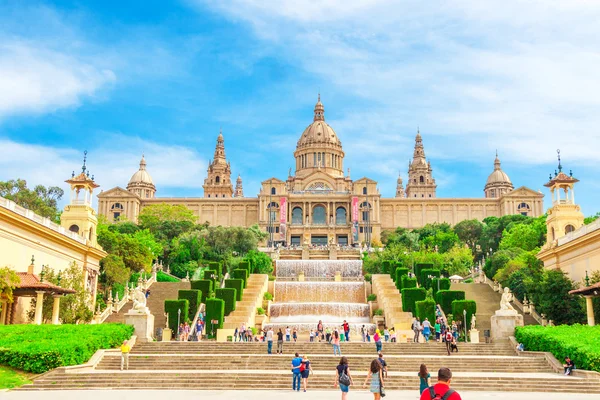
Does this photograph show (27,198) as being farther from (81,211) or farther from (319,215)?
(319,215)

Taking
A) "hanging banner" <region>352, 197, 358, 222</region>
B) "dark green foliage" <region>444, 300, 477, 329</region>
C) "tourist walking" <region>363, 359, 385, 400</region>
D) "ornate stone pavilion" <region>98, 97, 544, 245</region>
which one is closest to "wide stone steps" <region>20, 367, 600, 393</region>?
"tourist walking" <region>363, 359, 385, 400</region>

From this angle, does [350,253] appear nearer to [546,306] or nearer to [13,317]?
[546,306]

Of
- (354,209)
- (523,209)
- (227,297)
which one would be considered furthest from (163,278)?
(523,209)

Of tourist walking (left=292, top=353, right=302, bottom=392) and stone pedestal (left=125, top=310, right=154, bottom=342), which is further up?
stone pedestal (left=125, top=310, right=154, bottom=342)

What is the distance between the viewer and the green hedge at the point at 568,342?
23.5 meters

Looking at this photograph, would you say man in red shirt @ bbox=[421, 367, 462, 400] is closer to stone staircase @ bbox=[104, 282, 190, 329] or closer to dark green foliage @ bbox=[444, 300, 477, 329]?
dark green foliage @ bbox=[444, 300, 477, 329]

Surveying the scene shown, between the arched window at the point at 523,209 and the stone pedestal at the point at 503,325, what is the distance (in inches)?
3455

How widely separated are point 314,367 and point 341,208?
286ft

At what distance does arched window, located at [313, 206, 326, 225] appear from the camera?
4414 inches

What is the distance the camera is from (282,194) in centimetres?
11112

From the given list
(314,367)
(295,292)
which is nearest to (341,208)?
(295,292)

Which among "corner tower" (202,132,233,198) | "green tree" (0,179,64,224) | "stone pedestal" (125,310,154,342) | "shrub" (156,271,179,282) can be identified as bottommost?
"stone pedestal" (125,310,154,342)

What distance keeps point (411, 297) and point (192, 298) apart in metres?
14.6

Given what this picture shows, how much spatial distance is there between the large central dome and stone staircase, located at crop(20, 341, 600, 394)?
97425 mm
